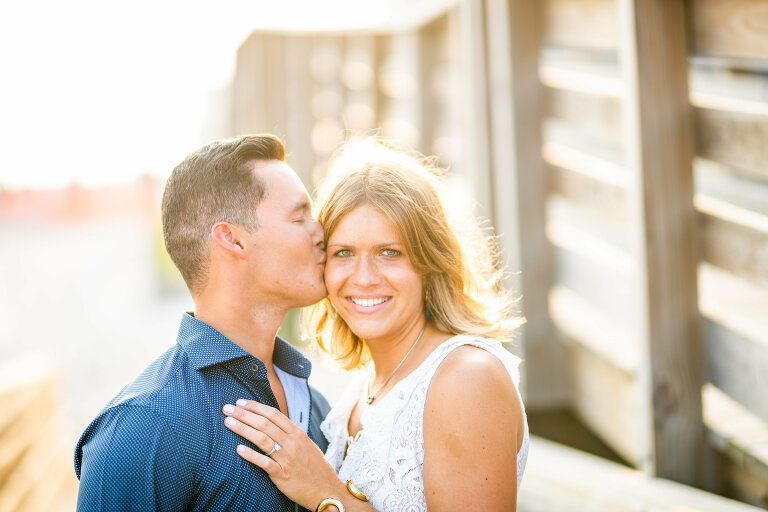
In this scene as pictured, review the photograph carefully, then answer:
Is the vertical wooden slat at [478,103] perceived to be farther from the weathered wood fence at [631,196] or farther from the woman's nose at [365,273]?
the woman's nose at [365,273]

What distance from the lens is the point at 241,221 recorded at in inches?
81.8

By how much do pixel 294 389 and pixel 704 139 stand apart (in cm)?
147

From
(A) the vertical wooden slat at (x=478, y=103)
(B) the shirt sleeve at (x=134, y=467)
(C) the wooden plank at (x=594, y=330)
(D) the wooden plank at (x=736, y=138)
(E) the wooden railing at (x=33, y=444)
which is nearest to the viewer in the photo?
(B) the shirt sleeve at (x=134, y=467)

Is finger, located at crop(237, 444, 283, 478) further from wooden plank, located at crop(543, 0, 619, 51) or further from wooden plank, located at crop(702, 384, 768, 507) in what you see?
wooden plank, located at crop(543, 0, 619, 51)

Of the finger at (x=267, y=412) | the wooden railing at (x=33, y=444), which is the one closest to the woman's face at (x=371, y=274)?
the finger at (x=267, y=412)

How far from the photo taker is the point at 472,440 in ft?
5.85

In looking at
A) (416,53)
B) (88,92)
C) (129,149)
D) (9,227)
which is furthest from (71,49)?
(416,53)

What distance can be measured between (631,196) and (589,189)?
61cm

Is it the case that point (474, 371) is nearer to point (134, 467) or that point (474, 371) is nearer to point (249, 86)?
point (134, 467)

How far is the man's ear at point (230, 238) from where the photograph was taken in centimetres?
206

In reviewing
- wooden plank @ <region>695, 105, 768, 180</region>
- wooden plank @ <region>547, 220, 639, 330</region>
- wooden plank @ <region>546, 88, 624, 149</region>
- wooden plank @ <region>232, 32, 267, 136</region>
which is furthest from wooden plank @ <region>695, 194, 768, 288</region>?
wooden plank @ <region>232, 32, 267, 136</region>

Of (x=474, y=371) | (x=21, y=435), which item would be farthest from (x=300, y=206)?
(x=21, y=435)

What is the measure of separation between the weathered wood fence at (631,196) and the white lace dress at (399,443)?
1.92ft

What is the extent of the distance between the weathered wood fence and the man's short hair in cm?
82
